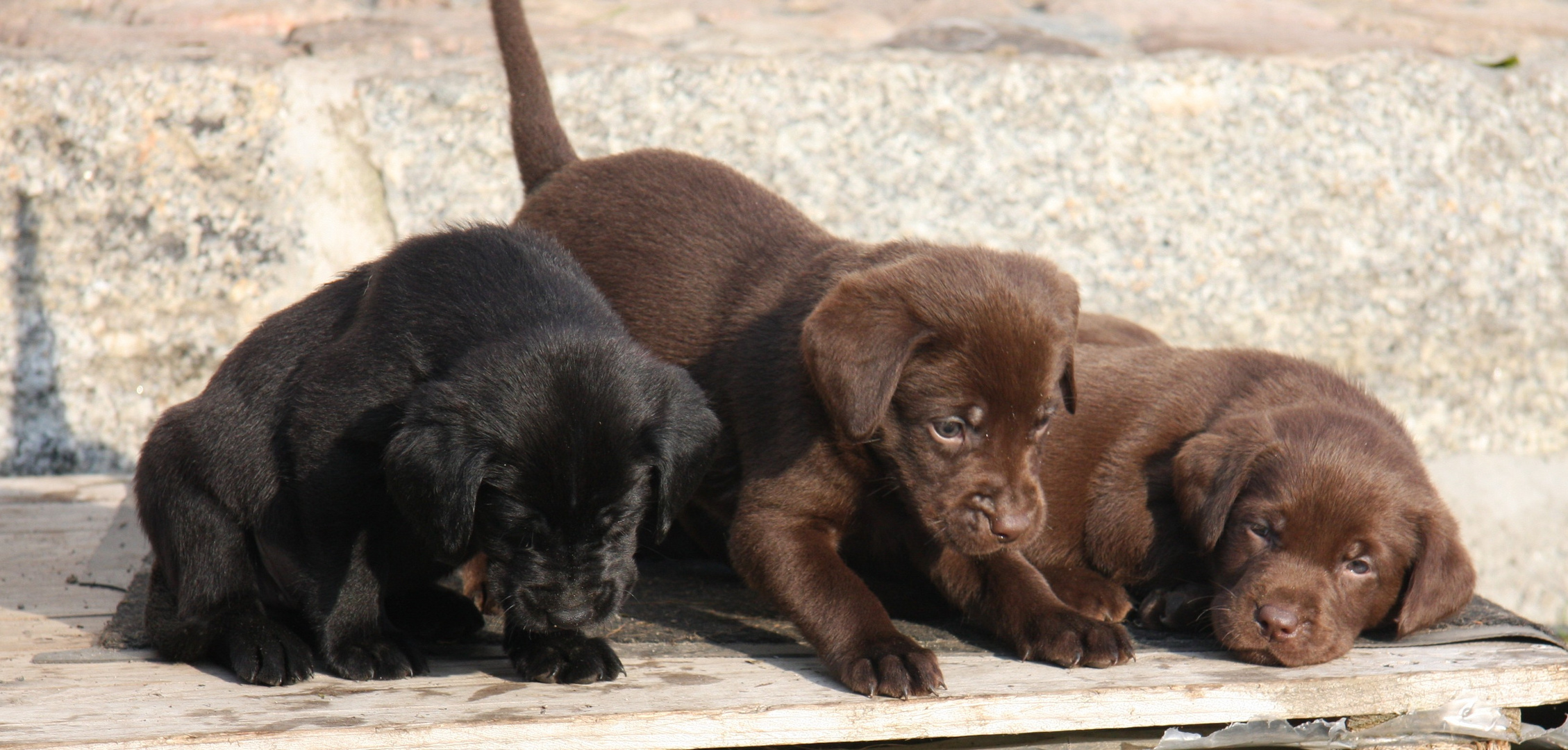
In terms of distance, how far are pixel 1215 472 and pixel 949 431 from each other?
792 millimetres

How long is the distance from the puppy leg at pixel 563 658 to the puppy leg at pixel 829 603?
424 mm

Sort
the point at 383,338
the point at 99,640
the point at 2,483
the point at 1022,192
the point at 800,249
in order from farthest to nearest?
the point at 1022,192 < the point at 2,483 < the point at 800,249 < the point at 99,640 < the point at 383,338

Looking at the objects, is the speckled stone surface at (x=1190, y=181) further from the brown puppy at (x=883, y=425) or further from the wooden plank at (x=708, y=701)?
the wooden plank at (x=708, y=701)

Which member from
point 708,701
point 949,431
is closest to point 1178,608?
point 949,431

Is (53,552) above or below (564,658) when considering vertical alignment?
below

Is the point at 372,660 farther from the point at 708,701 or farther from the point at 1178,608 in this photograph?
the point at 1178,608

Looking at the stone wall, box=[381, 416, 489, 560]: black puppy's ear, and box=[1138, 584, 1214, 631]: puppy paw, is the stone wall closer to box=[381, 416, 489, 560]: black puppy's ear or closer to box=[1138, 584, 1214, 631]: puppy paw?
box=[1138, 584, 1214, 631]: puppy paw

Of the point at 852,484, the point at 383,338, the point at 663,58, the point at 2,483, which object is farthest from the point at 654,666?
the point at 663,58

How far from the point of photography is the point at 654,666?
10.8ft

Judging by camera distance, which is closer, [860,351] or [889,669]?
[889,669]

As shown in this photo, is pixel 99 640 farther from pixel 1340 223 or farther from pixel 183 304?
pixel 1340 223

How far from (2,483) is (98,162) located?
4.24ft

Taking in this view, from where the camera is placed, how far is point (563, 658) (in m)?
3.17

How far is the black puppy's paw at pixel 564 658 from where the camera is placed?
3135 millimetres
